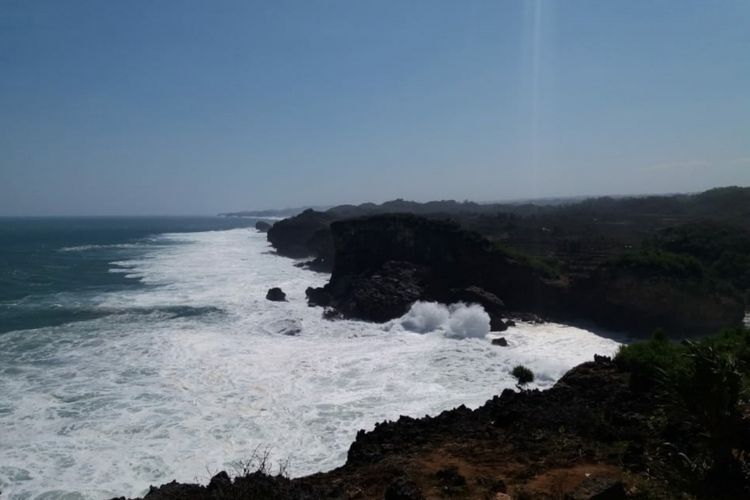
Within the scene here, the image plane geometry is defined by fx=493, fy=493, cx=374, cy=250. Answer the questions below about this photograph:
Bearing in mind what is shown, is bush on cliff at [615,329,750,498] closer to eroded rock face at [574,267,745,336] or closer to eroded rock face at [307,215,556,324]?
eroded rock face at [307,215,556,324]

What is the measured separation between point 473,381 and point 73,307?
92.7ft

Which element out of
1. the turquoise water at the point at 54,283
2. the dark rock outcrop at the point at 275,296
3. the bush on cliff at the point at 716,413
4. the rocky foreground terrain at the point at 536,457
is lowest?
the dark rock outcrop at the point at 275,296

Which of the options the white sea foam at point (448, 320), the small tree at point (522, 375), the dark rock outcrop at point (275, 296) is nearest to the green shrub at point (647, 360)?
the small tree at point (522, 375)

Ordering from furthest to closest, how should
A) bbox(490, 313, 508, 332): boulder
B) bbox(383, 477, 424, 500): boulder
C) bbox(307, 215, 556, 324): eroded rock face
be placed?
1. bbox(307, 215, 556, 324): eroded rock face
2. bbox(490, 313, 508, 332): boulder
3. bbox(383, 477, 424, 500): boulder

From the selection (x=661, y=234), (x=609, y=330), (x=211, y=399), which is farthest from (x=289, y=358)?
(x=661, y=234)

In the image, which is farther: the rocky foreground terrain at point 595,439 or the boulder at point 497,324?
the boulder at point 497,324

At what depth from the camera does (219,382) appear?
20109 mm

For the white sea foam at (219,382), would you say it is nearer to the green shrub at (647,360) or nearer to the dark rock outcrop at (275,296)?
the dark rock outcrop at (275,296)

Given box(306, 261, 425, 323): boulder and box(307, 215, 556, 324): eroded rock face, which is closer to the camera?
box(306, 261, 425, 323): boulder

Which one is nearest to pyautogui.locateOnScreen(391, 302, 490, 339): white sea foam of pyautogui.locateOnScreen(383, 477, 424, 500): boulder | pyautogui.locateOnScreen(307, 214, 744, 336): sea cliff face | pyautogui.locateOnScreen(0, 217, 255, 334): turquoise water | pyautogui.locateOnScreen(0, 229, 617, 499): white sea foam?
pyautogui.locateOnScreen(0, 229, 617, 499): white sea foam

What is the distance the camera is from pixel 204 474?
13320 mm

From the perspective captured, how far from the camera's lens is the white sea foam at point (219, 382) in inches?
554

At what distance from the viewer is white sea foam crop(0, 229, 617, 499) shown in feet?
46.2

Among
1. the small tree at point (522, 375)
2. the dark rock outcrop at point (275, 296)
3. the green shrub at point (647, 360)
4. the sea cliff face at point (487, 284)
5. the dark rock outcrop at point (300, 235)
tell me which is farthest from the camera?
the dark rock outcrop at point (300, 235)
